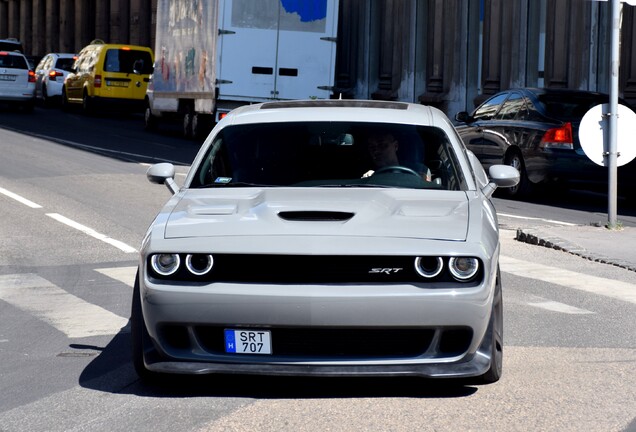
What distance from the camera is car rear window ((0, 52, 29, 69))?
130 ft

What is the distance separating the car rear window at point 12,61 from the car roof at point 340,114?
32.5m

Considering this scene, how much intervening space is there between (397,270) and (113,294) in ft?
14.4

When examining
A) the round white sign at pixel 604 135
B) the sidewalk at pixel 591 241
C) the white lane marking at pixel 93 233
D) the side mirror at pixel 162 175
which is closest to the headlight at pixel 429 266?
the side mirror at pixel 162 175

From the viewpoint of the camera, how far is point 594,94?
789 inches

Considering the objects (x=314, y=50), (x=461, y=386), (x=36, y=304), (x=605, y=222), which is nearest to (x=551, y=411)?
(x=461, y=386)

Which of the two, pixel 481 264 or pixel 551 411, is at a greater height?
pixel 481 264

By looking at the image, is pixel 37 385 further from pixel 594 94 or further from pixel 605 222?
pixel 594 94

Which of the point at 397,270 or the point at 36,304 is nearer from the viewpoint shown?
the point at 397,270

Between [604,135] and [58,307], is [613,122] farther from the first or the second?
[58,307]

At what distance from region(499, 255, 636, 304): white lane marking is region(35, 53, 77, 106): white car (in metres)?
33.6

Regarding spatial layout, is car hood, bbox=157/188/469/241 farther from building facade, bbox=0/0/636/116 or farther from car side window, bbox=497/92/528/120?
building facade, bbox=0/0/636/116

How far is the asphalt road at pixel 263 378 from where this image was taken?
241 inches

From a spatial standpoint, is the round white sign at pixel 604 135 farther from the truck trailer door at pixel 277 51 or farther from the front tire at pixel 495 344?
the truck trailer door at pixel 277 51

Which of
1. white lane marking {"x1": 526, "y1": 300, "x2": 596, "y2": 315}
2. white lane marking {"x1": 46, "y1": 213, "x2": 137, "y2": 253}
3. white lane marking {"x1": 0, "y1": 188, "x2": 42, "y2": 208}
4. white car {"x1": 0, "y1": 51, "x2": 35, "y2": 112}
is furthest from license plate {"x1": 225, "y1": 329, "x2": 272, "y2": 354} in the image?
white car {"x1": 0, "y1": 51, "x2": 35, "y2": 112}
